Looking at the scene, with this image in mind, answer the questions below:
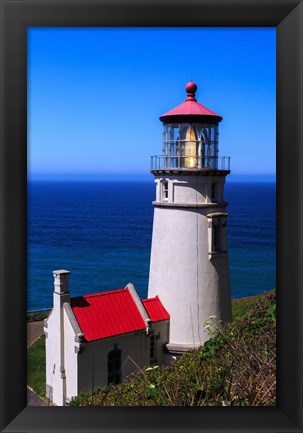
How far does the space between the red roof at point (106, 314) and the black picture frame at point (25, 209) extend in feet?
19.2

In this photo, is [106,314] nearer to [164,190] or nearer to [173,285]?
[173,285]

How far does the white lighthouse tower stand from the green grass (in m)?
2.46

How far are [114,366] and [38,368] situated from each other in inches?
91.8

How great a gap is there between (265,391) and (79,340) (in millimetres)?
5593

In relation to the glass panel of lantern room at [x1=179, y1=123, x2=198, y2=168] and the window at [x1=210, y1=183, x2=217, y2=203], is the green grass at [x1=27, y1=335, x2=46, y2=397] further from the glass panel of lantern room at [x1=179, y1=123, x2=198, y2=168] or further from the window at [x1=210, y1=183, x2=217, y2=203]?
the glass panel of lantern room at [x1=179, y1=123, x2=198, y2=168]

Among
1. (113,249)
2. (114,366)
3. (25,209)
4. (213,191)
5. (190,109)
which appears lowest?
(114,366)

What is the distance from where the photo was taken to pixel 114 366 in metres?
8.17

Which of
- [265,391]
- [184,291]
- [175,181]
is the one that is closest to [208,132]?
[175,181]

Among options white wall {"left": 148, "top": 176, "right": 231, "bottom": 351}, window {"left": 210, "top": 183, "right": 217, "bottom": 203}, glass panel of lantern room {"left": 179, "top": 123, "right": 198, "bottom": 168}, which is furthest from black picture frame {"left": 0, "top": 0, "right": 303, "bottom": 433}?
glass panel of lantern room {"left": 179, "top": 123, "right": 198, "bottom": 168}

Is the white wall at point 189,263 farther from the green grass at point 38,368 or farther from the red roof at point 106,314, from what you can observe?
the green grass at point 38,368

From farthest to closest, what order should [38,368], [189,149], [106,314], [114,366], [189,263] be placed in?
[38,368] → [189,149] → [189,263] → [106,314] → [114,366]

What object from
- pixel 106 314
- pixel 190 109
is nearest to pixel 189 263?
pixel 106 314
